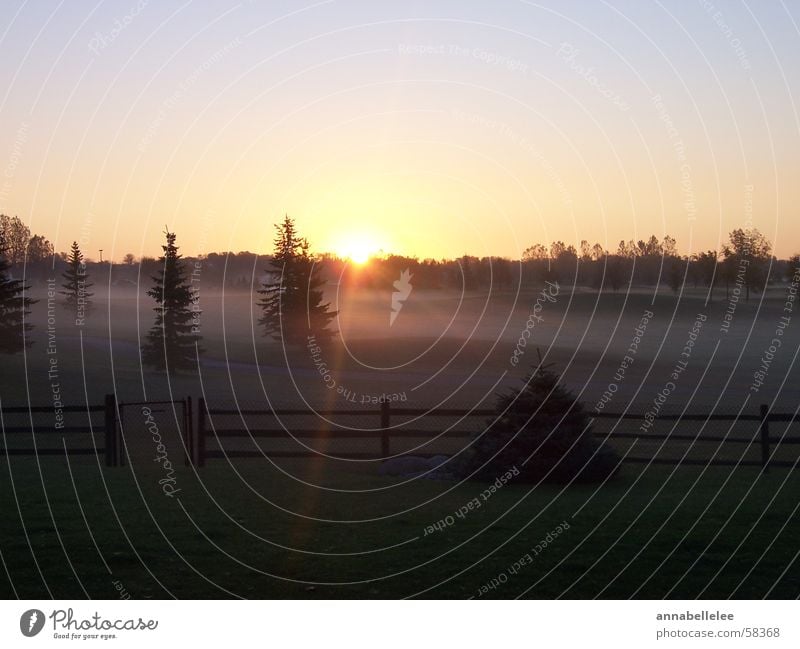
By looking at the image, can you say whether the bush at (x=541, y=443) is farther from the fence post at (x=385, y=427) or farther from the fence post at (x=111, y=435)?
the fence post at (x=111, y=435)

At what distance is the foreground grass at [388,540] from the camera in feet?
33.1

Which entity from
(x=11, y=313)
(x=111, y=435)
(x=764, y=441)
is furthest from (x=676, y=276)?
(x=111, y=435)

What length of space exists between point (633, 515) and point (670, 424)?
814 inches

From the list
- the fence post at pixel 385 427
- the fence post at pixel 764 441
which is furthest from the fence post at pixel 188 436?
the fence post at pixel 764 441

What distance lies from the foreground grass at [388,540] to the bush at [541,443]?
0.53 meters

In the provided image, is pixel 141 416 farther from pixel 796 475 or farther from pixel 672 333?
pixel 672 333

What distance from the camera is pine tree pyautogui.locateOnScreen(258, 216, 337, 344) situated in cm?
6337

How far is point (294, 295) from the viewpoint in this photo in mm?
71312

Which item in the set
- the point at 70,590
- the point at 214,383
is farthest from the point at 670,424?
the point at 214,383

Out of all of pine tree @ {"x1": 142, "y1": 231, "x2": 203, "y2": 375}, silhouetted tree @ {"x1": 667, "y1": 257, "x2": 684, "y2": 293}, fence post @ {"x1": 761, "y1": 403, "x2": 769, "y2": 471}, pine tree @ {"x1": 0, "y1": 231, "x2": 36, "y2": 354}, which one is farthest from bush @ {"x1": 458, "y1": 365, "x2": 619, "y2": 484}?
silhouetted tree @ {"x1": 667, "y1": 257, "x2": 684, "y2": 293}

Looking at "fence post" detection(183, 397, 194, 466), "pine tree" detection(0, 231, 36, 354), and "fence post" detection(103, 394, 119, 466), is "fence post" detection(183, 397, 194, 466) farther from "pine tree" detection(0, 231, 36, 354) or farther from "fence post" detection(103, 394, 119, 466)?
"pine tree" detection(0, 231, 36, 354)

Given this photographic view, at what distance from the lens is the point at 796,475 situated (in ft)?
65.4

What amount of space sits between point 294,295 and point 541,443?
54291 mm

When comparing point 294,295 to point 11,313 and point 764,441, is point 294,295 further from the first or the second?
point 764,441
